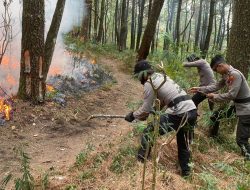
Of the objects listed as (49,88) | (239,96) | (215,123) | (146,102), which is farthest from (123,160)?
(49,88)

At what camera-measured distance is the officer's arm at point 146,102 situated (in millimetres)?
5344

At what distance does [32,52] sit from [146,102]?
4.35 m

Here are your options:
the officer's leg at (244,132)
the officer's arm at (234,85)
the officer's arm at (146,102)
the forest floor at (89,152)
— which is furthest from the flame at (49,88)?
the officer's leg at (244,132)

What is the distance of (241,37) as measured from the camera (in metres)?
7.93

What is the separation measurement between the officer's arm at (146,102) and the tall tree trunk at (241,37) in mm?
3436

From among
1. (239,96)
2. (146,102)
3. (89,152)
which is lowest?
(89,152)

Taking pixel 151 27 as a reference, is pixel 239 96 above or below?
below

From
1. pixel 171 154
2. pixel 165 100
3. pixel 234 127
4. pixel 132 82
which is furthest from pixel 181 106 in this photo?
pixel 132 82

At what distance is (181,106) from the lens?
18.2 ft

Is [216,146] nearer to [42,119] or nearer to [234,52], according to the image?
[234,52]

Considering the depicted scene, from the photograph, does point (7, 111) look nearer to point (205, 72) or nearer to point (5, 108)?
point (5, 108)

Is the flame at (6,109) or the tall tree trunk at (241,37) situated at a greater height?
the tall tree trunk at (241,37)

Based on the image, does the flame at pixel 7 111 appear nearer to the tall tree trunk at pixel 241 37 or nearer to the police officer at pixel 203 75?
the police officer at pixel 203 75

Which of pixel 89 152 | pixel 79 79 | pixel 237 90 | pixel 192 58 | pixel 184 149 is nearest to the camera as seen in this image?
pixel 184 149
